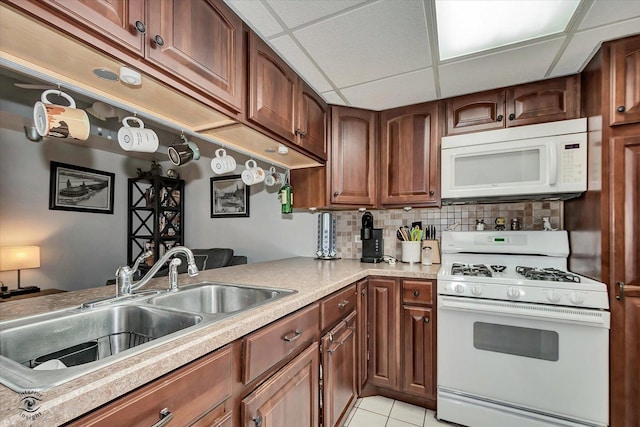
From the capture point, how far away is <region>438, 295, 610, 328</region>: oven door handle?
148cm

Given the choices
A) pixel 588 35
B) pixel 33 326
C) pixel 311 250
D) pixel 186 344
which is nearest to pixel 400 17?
pixel 588 35

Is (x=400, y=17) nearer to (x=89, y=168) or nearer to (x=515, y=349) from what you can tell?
(x=515, y=349)

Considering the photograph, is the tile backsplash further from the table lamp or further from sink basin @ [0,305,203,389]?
the table lamp

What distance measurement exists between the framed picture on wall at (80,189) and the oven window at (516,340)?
421 cm

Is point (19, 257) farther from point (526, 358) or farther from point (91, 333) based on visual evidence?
point (526, 358)

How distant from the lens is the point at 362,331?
197 cm

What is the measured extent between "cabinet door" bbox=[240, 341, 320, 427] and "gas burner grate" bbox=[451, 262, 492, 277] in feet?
3.50

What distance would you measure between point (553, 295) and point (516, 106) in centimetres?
124

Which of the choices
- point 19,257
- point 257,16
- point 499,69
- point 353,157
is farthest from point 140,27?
point 19,257

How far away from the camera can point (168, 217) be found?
387 centimetres

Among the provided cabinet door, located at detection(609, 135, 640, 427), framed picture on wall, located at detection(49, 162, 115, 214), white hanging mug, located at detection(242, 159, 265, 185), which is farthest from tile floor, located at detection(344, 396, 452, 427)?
framed picture on wall, located at detection(49, 162, 115, 214)

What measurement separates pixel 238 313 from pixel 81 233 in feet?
11.9

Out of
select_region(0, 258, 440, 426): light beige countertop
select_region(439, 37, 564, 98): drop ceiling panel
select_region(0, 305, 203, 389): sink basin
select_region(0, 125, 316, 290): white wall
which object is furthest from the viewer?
select_region(0, 125, 316, 290): white wall

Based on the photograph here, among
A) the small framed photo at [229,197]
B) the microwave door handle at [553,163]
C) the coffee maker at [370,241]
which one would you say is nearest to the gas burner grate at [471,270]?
the coffee maker at [370,241]
